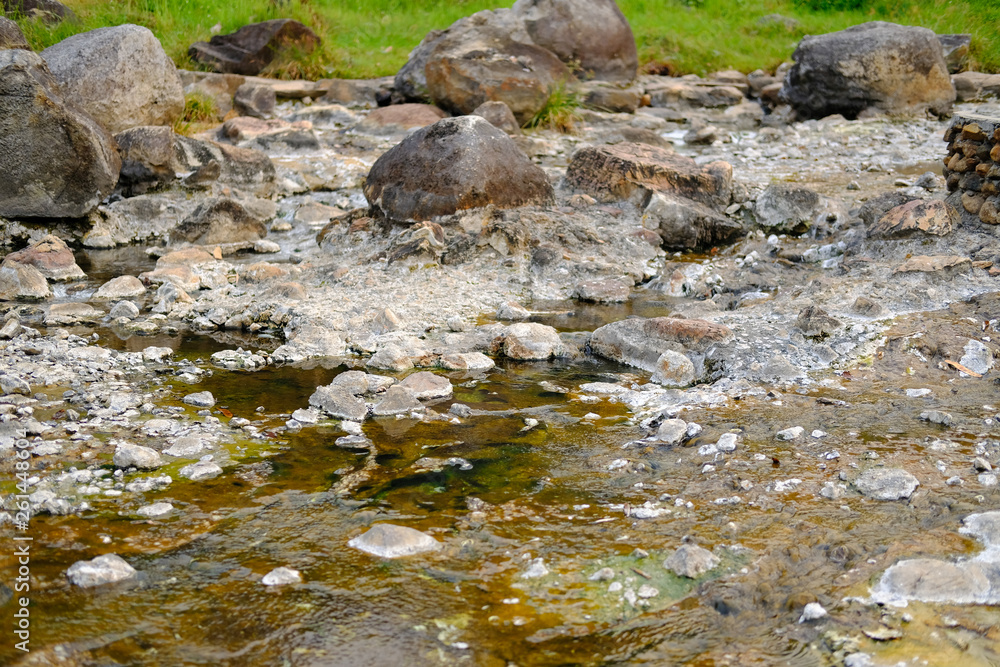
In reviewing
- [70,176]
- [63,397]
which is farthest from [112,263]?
[63,397]

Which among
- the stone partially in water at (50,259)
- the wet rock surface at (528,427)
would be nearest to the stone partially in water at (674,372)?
the wet rock surface at (528,427)

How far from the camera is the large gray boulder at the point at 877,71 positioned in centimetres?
973

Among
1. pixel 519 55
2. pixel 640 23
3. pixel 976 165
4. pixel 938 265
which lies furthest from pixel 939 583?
pixel 640 23

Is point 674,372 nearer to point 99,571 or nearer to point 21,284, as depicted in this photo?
point 99,571

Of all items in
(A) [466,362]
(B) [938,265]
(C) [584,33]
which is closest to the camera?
(A) [466,362]

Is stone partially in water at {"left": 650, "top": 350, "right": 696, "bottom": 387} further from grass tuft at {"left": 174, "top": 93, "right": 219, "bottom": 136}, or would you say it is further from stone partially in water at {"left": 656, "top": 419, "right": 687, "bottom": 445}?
grass tuft at {"left": 174, "top": 93, "right": 219, "bottom": 136}

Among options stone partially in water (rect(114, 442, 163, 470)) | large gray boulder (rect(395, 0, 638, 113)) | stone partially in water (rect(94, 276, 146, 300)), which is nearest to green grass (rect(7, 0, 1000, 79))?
large gray boulder (rect(395, 0, 638, 113))

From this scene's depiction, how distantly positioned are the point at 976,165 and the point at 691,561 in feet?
13.1

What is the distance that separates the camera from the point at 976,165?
16.3ft

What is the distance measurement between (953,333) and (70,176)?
5450mm

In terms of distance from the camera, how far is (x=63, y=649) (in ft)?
6.07

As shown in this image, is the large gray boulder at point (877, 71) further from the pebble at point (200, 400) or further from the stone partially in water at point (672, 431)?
the pebble at point (200, 400)

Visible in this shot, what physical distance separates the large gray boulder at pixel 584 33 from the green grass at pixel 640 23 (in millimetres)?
1975

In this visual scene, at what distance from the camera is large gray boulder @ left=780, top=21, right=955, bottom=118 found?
383 inches
